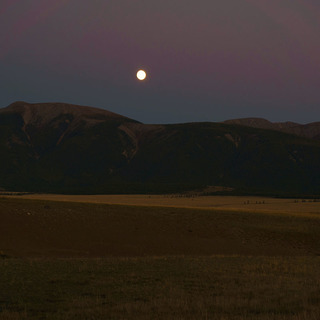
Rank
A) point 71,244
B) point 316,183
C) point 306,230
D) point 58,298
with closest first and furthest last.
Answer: point 58,298, point 71,244, point 306,230, point 316,183

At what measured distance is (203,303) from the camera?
11570mm

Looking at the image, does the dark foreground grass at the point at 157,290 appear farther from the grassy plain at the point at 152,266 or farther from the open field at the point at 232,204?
the open field at the point at 232,204

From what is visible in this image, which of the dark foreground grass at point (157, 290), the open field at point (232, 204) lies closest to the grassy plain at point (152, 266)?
the dark foreground grass at point (157, 290)

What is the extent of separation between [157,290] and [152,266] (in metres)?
4.95

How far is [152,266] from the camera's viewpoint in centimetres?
1833

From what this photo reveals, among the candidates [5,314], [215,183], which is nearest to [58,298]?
[5,314]

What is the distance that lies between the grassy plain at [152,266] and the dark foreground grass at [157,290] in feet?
0.10

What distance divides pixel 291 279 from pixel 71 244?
15958 mm

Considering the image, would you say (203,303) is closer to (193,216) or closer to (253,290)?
(253,290)

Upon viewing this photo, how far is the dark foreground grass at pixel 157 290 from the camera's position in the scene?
10.7m

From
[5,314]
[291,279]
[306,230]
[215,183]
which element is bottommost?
[215,183]

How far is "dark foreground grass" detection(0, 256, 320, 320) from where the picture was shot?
35.2ft

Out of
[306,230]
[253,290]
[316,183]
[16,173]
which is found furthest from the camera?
[16,173]

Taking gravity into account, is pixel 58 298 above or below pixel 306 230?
above
